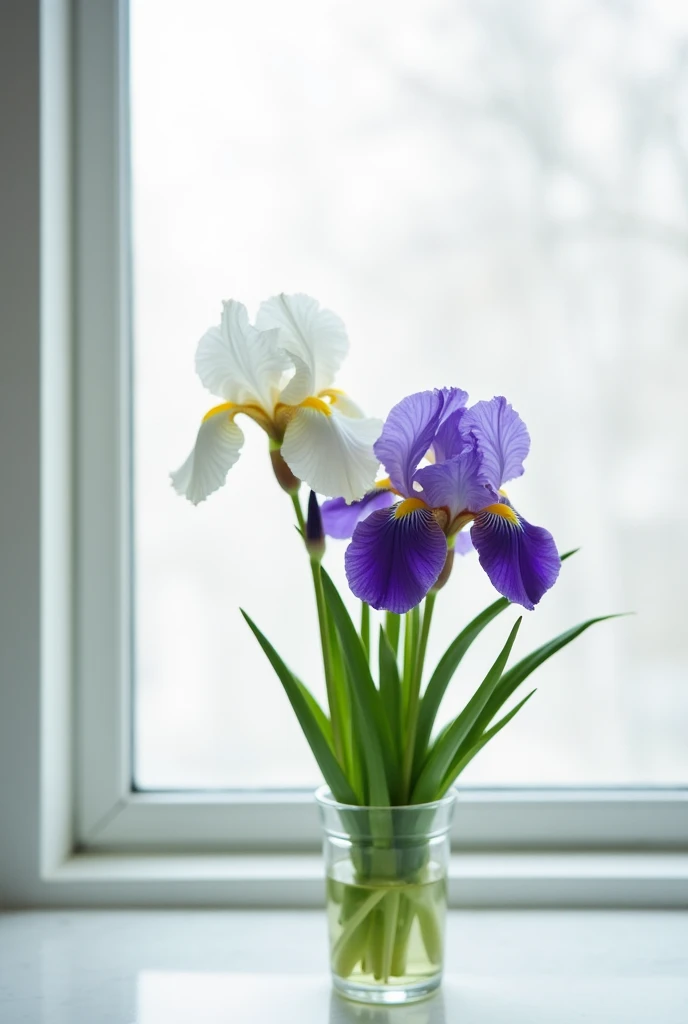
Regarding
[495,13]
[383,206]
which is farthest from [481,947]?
[495,13]

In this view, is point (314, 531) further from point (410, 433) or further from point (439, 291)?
point (439, 291)

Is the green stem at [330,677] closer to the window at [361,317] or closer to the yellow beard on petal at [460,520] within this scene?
the yellow beard on petal at [460,520]

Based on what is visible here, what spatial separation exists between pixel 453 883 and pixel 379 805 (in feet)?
0.85

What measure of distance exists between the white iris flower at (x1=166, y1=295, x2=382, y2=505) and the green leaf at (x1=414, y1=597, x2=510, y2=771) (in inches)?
5.8

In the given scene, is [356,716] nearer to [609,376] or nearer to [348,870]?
[348,870]

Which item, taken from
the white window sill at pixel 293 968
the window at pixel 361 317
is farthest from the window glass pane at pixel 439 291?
the white window sill at pixel 293 968

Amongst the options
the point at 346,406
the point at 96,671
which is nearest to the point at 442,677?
the point at 346,406

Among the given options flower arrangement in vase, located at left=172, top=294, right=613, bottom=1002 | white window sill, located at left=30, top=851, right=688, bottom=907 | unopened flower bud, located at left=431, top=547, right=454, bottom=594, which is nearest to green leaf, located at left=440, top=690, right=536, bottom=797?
flower arrangement in vase, located at left=172, top=294, right=613, bottom=1002

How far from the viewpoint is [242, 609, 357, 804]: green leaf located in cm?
71

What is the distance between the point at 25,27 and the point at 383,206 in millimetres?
405

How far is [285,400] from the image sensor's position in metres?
0.69

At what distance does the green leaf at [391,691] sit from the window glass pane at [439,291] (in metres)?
0.29

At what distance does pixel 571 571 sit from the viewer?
101 centimetres

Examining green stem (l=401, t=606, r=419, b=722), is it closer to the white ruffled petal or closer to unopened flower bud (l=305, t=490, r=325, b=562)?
unopened flower bud (l=305, t=490, r=325, b=562)
